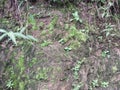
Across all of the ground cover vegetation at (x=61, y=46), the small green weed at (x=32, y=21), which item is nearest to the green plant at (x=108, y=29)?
the ground cover vegetation at (x=61, y=46)

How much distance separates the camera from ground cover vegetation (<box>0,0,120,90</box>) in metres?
3.13

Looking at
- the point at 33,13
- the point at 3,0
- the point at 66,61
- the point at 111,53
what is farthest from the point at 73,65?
the point at 3,0

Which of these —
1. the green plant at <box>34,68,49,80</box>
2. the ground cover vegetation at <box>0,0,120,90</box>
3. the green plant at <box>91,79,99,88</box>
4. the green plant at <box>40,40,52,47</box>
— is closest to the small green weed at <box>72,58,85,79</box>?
the ground cover vegetation at <box>0,0,120,90</box>

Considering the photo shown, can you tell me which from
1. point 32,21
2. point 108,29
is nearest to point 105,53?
point 108,29

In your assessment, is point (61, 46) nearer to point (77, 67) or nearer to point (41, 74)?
point (77, 67)

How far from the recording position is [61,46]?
340cm

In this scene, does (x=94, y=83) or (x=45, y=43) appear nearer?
(x=94, y=83)

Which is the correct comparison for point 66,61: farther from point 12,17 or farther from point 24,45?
point 12,17

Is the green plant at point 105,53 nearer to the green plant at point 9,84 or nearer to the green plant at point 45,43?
the green plant at point 45,43

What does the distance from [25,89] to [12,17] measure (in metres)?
1.26

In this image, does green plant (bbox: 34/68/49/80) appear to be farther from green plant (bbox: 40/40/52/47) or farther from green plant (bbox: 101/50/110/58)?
green plant (bbox: 101/50/110/58)

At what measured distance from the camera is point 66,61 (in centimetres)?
324

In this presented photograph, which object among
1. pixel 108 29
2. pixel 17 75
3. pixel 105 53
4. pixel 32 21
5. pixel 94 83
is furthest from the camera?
pixel 32 21

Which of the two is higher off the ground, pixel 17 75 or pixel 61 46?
pixel 61 46
